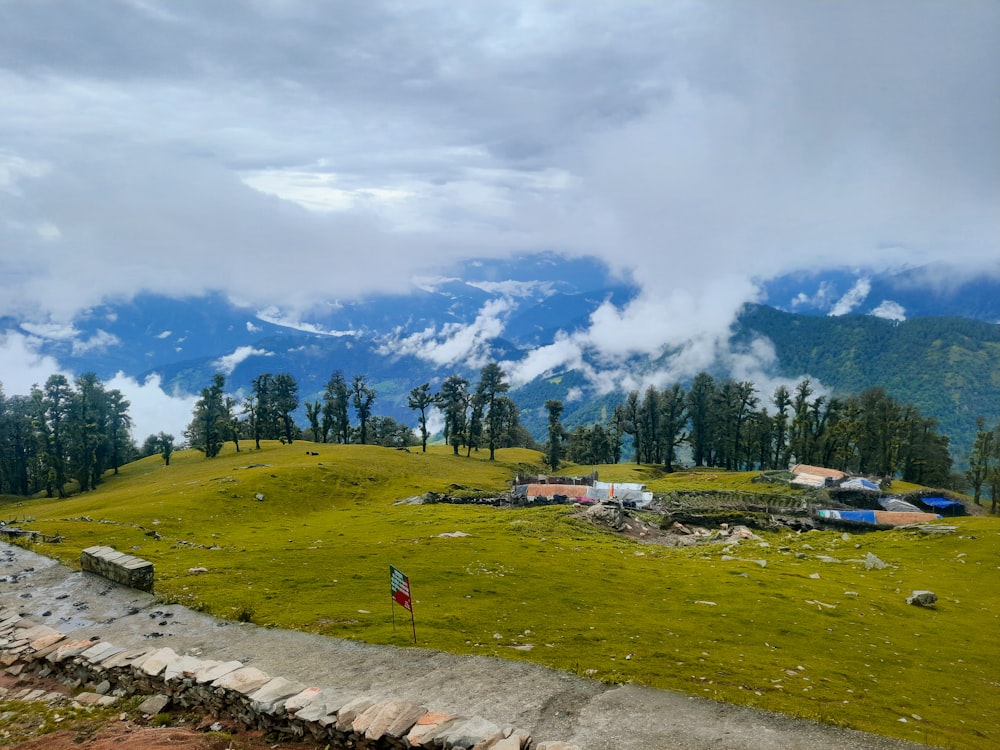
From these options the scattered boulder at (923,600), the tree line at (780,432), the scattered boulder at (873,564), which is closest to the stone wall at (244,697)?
the scattered boulder at (923,600)

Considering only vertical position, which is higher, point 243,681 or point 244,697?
point 243,681

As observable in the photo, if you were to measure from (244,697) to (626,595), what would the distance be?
2216cm

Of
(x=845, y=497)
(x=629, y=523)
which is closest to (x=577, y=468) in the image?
(x=845, y=497)

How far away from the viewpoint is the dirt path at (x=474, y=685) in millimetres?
15969

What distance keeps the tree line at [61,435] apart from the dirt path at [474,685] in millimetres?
86565

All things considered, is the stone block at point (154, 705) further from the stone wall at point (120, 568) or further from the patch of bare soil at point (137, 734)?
the stone wall at point (120, 568)

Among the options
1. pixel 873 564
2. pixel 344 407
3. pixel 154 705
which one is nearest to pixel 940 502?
pixel 873 564

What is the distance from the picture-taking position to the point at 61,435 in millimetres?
98875

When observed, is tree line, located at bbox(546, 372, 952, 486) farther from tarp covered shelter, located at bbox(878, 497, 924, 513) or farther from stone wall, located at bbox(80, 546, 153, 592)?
stone wall, located at bbox(80, 546, 153, 592)

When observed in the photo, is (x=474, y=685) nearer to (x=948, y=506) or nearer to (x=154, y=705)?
(x=154, y=705)

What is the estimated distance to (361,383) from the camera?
134m

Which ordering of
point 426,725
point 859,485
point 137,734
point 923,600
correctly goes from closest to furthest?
1. point 426,725
2. point 137,734
3. point 923,600
4. point 859,485

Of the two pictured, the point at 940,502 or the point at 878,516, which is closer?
the point at 878,516

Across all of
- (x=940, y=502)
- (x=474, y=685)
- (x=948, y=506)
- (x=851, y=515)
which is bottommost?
(x=948, y=506)
